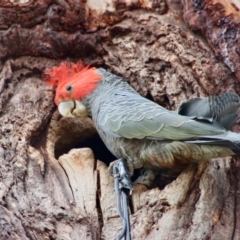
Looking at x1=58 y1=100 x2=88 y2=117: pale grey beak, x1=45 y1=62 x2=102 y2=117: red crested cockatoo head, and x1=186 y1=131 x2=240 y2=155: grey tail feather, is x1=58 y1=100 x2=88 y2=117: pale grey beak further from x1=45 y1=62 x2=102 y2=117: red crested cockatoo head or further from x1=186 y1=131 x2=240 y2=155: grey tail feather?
x1=186 y1=131 x2=240 y2=155: grey tail feather

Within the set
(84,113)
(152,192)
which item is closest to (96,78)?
(84,113)

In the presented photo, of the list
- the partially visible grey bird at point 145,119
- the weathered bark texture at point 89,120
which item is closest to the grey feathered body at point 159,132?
the partially visible grey bird at point 145,119

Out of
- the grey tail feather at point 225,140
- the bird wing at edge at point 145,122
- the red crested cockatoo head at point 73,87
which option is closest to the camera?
the grey tail feather at point 225,140

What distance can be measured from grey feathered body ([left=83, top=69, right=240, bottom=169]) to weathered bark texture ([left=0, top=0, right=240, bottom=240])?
0.40ft

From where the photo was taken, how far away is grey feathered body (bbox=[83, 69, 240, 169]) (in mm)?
2467

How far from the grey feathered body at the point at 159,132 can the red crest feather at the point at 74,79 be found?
0.45 ft

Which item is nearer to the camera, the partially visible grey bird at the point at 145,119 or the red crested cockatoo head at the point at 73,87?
the partially visible grey bird at the point at 145,119

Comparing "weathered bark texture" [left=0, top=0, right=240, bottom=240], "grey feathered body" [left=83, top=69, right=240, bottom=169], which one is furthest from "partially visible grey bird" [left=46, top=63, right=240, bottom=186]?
"weathered bark texture" [left=0, top=0, right=240, bottom=240]

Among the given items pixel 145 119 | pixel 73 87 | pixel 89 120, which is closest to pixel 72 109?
pixel 73 87

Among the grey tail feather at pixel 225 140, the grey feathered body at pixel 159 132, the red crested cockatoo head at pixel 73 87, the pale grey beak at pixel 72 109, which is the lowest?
the pale grey beak at pixel 72 109

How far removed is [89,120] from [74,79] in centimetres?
28

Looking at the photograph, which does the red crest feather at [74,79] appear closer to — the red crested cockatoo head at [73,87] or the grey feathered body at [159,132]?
the red crested cockatoo head at [73,87]

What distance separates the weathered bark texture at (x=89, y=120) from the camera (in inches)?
102

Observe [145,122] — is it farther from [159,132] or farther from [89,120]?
[89,120]
